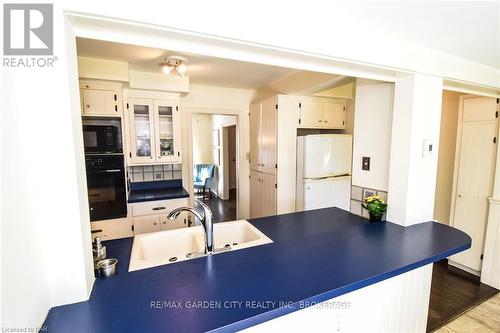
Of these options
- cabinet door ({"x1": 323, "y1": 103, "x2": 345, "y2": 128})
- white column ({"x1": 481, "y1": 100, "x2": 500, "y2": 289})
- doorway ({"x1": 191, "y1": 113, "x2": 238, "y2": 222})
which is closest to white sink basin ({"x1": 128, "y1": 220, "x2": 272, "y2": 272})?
cabinet door ({"x1": 323, "y1": 103, "x2": 345, "y2": 128})

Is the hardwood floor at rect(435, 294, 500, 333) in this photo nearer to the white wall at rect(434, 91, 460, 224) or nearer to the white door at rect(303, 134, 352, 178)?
the white wall at rect(434, 91, 460, 224)

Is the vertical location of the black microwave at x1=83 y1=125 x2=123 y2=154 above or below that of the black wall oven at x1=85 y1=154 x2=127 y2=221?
above

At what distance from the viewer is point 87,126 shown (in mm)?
2436

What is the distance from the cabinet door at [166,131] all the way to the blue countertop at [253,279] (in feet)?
5.46

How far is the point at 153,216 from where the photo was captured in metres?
2.75

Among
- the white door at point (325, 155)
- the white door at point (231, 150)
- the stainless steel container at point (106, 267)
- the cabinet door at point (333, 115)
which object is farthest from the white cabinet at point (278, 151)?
the white door at point (231, 150)

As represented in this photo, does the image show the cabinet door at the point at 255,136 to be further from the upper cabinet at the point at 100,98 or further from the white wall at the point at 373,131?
the upper cabinet at the point at 100,98

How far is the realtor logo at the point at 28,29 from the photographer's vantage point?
2.34ft

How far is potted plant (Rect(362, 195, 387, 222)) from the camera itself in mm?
1742

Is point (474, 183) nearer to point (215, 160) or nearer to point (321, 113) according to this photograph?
point (321, 113)

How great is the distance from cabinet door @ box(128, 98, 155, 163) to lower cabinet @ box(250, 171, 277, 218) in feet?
5.03

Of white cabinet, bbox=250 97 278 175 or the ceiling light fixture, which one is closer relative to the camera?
the ceiling light fixture

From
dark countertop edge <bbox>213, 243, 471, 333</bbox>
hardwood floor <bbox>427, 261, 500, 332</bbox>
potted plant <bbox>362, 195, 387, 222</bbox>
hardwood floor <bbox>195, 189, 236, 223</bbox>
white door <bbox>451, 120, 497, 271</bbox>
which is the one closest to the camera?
dark countertop edge <bbox>213, 243, 471, 333</bbox>

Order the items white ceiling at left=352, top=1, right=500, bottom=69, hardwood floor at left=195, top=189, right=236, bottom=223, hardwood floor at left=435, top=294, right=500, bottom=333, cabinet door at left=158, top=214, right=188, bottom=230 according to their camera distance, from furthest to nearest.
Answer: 1. hardwood floor at left=195, top=189, right=236, bottom=223
2. cabinet door at left=158, top=214, right=188, bottom=230
3. hardwood floor at left=435, top=294, right=500, bottom=333
4. white ceiling at left=352, top=1, right=500, bottom=69
